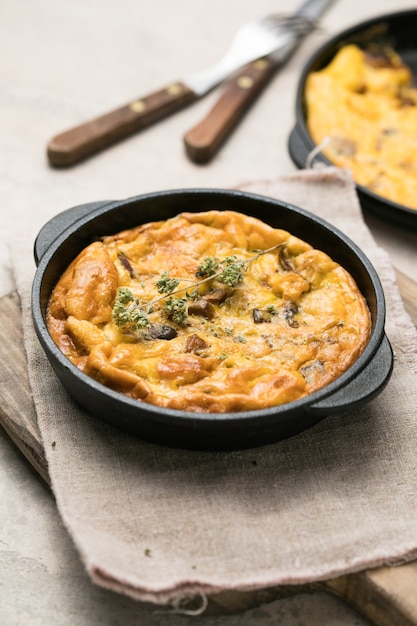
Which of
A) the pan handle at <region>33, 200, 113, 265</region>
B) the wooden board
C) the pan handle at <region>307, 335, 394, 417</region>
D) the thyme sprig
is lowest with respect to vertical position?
the wooden board

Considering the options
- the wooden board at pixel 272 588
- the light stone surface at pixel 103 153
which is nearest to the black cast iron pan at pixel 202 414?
the wooden board at pixel 272 588

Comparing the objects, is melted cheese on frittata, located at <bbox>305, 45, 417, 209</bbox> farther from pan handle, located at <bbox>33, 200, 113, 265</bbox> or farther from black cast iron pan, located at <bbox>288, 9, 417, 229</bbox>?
pan handle, located at <bbox>33, 200, 113, 265</bbox>

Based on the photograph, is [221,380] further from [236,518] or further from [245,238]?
[245,238]

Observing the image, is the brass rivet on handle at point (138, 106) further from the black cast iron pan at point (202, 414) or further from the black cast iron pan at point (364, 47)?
the black cast iron pan at point (202, 414)

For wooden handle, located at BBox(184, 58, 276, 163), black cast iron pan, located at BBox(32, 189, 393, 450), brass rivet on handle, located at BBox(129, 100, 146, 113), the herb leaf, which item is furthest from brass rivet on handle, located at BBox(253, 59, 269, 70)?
the herb leaf

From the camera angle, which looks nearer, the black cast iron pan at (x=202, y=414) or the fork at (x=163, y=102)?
the black cast iron pan at (x=202, y=414)

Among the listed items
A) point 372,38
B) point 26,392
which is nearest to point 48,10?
point 372,38

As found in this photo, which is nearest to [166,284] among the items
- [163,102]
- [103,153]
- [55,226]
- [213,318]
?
[213,318]
